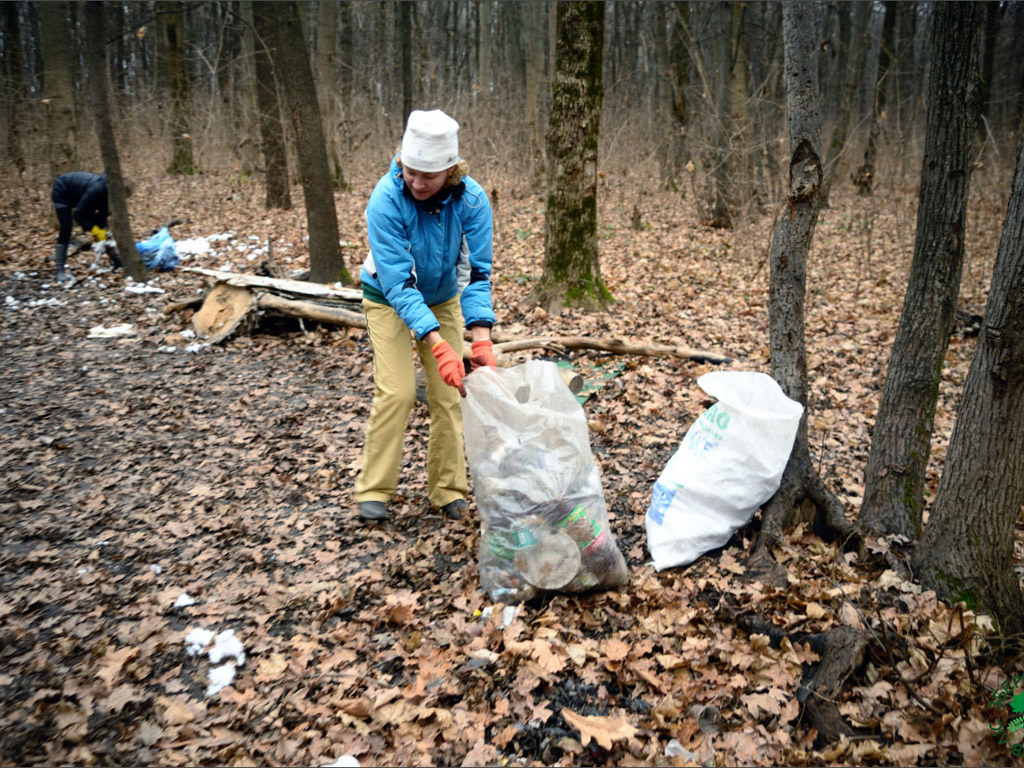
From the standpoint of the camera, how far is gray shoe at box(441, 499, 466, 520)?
12.0ft

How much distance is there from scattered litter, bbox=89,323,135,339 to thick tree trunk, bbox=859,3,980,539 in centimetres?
673

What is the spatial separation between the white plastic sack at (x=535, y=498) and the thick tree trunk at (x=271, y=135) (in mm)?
10600

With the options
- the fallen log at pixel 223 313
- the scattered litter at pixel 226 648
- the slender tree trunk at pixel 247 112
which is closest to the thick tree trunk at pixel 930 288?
the scattered litter at pixel 226 648

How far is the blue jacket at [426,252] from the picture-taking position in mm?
3080

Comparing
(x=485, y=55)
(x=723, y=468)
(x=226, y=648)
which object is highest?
(x=485, y=55)

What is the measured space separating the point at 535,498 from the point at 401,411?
2.97 ft

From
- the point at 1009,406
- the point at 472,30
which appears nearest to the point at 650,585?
the point at 1009,406

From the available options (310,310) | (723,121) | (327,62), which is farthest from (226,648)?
(327,62)

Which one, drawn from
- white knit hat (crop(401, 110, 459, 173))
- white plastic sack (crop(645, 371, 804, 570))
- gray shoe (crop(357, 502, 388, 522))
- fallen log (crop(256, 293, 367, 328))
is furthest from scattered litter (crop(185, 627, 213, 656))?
fallen log (crop(256, 293, 367, 328))

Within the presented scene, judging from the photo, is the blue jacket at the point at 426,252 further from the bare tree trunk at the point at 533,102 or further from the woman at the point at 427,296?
the bare tree trunk at the point at 533,102

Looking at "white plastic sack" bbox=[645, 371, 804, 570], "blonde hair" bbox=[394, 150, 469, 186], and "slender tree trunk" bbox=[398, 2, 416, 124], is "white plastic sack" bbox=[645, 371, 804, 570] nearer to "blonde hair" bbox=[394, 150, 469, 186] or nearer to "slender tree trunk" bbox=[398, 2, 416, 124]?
"blonde hair" bbox=[394, 150, 469, 186]

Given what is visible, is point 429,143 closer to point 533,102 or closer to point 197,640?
point 197,640

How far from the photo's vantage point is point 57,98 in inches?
424

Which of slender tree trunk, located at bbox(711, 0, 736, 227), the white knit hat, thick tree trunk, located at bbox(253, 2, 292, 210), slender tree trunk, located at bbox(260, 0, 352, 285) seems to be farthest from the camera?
thick tree trunk, located at bbox(253, 2, 292, 210)
